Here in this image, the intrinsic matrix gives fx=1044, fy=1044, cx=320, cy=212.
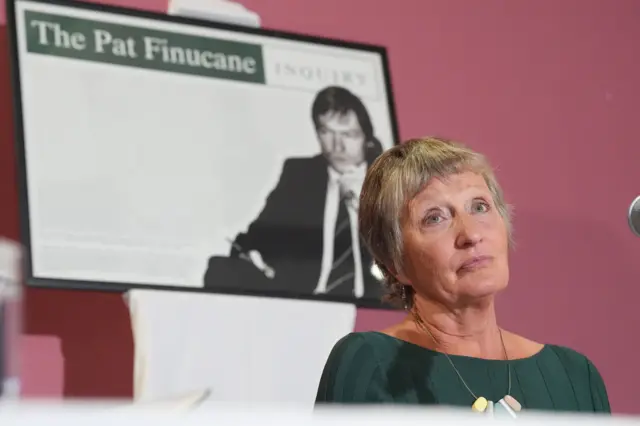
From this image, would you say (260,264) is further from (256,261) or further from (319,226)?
(319,226)

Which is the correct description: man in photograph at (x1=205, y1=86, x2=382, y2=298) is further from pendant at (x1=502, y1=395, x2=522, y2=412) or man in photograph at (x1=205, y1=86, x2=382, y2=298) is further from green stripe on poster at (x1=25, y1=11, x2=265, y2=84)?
pendant at (x1=502, y1=395, x2=522, y2=412)

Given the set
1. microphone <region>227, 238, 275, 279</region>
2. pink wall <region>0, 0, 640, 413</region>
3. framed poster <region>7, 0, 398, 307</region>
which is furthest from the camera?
pink wall <region>0, 0, 640, 413</region>

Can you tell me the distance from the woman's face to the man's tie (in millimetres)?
439

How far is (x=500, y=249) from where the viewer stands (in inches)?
57.2

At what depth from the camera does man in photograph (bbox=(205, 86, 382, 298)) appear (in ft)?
6.23

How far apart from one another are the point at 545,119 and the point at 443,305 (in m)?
1.15

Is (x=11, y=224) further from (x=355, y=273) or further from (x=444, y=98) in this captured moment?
(x=444, y=98)

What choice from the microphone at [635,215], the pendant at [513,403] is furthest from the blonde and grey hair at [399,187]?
the microphone at [635,215]

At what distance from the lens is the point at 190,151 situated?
195cm

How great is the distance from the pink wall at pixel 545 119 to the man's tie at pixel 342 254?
0.22 metres

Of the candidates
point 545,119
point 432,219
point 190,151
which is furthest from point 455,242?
point 545,119

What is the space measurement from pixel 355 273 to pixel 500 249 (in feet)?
1.79

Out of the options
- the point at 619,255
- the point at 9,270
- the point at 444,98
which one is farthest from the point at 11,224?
the point at 619,255

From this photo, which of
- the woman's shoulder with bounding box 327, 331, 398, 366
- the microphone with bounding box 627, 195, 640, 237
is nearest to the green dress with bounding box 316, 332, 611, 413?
the woman's shoulder with bounding box 327, 331, 398, 366
